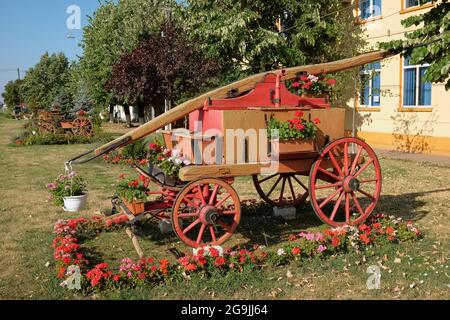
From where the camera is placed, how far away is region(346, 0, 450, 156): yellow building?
617 inches

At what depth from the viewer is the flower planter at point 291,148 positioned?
5.80 metres

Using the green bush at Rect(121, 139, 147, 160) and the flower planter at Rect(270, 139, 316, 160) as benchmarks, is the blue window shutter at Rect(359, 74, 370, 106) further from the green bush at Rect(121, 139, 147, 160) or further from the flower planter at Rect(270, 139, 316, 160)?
the flower planter at Rect(270, 139, 316, 160)

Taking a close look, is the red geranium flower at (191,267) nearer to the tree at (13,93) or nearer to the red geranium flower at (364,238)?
the red geranium flower at (364,238)

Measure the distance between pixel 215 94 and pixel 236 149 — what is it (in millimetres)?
696

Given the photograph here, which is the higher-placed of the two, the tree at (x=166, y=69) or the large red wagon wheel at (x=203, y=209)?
the tree at (x=166, y=69)

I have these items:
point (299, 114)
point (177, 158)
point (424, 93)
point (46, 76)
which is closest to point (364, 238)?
point (299, 114)

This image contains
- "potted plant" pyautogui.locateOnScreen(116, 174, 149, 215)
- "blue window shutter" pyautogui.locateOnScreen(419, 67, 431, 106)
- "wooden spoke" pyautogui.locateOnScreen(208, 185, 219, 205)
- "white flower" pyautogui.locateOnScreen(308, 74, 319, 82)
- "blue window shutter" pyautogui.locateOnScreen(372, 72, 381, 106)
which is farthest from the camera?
"blue window shutter" pyautogui.locateOnScreen(372, 72, 381, 106)

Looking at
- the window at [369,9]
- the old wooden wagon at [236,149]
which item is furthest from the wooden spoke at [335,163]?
the window at [369,9]

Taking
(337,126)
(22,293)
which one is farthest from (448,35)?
(22,293)

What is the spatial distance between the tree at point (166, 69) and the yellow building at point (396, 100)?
598 cm

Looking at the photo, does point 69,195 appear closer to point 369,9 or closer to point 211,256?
point 211,256

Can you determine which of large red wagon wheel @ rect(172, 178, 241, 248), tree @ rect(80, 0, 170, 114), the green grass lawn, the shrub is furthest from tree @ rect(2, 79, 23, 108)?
large red wagon wheel @ rect(172, 178, 241, 248)

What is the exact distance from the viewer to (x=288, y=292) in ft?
15.5
